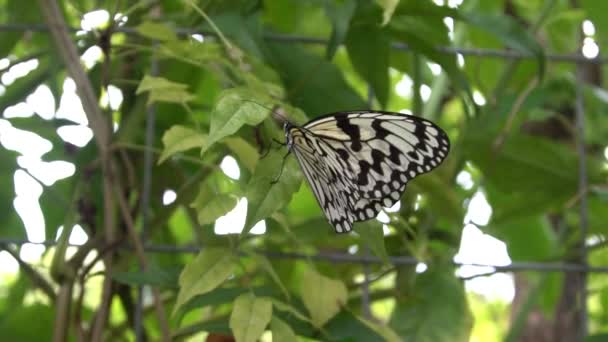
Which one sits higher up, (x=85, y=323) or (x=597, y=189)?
(x=597, y=189)

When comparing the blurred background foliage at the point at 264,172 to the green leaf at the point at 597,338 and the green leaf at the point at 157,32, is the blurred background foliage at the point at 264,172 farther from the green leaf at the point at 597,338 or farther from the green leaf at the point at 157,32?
the green leaf at the point at 597,338

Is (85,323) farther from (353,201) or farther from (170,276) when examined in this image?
(353,201)

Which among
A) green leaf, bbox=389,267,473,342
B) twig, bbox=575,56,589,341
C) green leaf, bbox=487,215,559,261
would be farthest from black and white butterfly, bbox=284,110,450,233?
green leaf, bbox=487,215,559,261

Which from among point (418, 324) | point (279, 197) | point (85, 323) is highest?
point (279, 197)

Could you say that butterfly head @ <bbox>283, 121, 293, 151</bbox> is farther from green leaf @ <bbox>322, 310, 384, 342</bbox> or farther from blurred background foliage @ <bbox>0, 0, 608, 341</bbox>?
green leaf @ <bbox>322, 310, 384, 342</bbox>

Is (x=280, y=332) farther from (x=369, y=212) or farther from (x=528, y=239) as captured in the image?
(x=528, y=239)

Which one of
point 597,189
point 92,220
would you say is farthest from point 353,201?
point 597,189

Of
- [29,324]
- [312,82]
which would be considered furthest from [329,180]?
[29,324]
